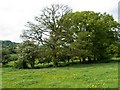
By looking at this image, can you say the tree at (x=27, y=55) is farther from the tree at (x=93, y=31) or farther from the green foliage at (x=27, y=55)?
the tree at (x=93, y=31)

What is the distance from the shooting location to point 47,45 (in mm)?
53875

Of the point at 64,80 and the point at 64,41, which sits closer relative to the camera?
the point at 64,80

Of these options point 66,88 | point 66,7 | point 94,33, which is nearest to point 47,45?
point 66,7

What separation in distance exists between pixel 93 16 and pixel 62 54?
613 inches

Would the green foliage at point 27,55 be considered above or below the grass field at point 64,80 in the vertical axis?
above

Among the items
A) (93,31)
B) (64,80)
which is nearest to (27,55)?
(93,31)

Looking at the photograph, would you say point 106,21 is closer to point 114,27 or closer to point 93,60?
point 114,27

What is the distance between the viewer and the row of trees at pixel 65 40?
175 ft

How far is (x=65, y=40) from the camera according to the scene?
5519cm

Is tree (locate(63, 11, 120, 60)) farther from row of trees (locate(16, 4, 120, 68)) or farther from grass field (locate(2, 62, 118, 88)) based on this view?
grass field (locate(2, 62, 118, 88))

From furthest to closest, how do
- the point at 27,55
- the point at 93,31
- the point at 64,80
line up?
the point at 93,31
the point at 27,55
the point at 64,80

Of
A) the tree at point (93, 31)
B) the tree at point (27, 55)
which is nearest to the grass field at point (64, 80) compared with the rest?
the tree at point (27, 55)

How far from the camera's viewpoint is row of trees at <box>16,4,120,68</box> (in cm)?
5347

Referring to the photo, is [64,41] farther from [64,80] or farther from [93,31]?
[64,80]
